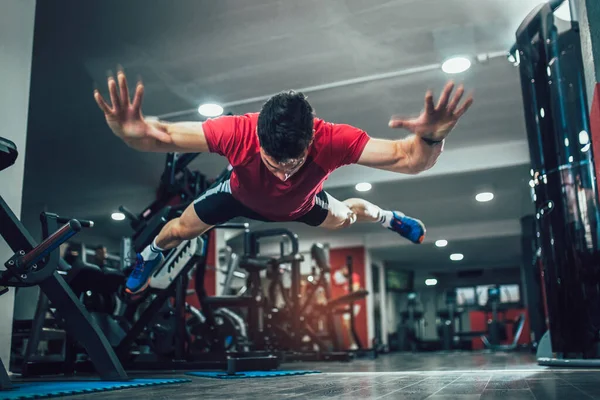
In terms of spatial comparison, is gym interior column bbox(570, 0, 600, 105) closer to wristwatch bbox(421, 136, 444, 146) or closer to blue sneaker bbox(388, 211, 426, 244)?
wristwatch bbox(421, 136, 444, 146)

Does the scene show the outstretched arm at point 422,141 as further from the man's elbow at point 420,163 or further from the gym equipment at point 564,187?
the gym equipment at point 564,187

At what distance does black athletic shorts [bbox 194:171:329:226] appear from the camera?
2.44 metres

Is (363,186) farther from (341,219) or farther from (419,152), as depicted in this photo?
(419,152)

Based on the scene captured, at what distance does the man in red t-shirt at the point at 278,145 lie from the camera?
1702 mm

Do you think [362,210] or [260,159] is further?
[362,210]

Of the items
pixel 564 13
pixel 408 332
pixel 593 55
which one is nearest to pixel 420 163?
pixel 593 55

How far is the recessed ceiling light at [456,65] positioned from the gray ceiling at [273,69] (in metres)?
0.08

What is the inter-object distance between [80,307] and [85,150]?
4.28m

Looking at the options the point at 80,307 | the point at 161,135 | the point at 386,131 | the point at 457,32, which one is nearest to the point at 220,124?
the point at 161,135

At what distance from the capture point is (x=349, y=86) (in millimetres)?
4793

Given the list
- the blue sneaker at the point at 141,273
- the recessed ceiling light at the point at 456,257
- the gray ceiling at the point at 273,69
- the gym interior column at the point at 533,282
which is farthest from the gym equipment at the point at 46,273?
the recessed ceiling light at the point at 456,257

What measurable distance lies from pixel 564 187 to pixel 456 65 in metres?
1.58

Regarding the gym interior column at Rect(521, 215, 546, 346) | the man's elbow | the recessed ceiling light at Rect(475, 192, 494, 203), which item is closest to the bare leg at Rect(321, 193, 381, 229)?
the man's elbow

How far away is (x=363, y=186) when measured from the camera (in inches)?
277
